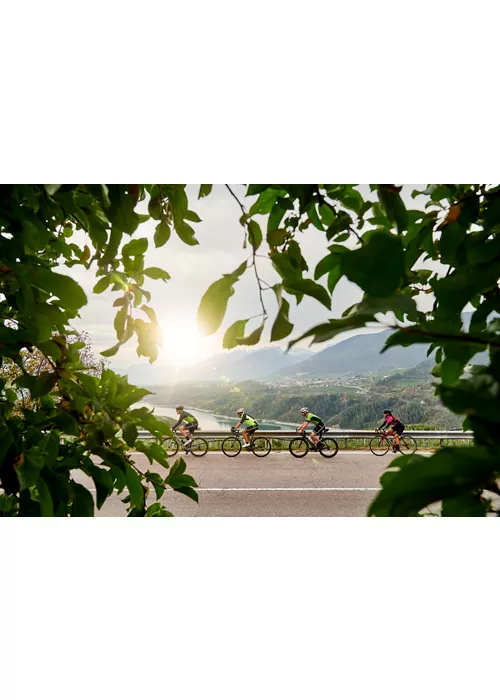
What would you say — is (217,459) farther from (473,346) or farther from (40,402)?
(473,346)

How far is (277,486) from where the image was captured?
15.9ft

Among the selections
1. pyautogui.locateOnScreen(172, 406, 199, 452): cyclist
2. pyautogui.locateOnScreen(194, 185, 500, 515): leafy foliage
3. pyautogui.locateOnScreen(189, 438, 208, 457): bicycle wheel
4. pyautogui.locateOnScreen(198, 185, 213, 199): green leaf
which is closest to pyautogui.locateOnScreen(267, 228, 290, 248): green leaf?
pyautogui.locateOnScreen(194, 185, 500, 515): leafy foliage

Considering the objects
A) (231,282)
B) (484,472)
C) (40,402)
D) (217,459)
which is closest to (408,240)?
(231,282)

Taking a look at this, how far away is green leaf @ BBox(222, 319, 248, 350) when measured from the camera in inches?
12.8

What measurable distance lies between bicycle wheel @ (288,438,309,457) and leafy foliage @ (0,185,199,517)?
5.50 metres

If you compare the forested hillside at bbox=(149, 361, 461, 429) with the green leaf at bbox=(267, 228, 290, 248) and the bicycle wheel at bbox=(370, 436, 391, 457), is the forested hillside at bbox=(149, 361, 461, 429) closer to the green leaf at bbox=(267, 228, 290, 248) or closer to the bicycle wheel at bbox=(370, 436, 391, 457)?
the bicycle wheel at bbox=(370, 436, 391, 457)

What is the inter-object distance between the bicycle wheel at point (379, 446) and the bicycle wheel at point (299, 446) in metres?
0.94

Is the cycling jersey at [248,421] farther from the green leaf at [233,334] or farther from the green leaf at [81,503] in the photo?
the green leaf at [233,334]

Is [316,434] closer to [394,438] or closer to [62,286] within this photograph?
[394,438]

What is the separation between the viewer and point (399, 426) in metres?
5.55

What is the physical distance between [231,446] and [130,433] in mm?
5780

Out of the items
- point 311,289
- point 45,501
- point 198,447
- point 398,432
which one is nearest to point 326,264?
point 311,289

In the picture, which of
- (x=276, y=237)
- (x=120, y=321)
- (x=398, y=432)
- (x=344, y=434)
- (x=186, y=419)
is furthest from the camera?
(x=344, y=434)

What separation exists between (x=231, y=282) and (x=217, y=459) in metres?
5.83
